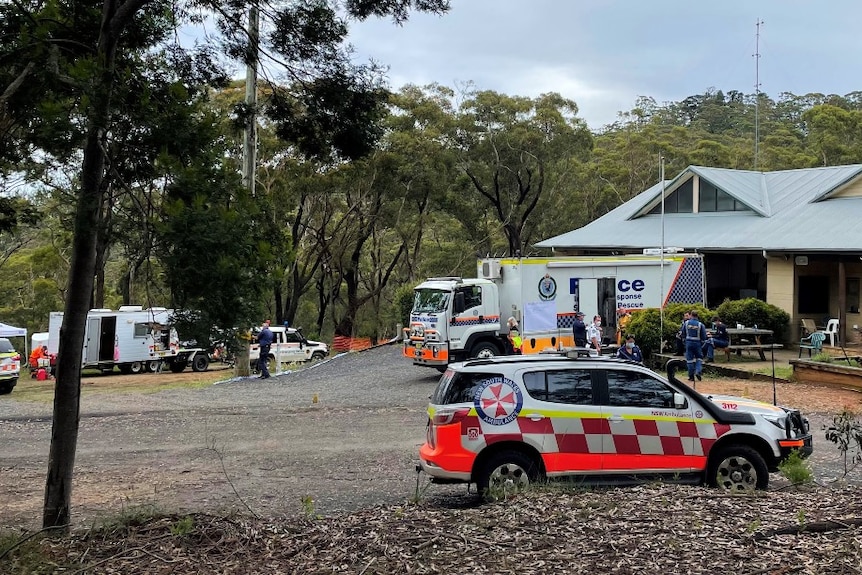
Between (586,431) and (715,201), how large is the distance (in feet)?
79.3

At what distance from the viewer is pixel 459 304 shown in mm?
21266

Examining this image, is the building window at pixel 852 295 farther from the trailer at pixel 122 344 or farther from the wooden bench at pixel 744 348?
the trailer at pixel 122 344

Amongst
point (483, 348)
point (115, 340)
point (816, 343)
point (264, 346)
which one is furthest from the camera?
point (115, 340)

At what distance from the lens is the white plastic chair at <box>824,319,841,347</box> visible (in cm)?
2406

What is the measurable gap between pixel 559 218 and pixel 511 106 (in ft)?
27.7

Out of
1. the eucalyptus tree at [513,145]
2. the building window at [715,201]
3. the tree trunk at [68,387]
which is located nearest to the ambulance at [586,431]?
the tree trunk at [68,387]

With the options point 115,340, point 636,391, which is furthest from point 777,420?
point 115,340

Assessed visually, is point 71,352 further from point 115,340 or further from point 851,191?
point 851,191

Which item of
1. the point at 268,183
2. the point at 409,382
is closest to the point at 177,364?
the point at 268,183

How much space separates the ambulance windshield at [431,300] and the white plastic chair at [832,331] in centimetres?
1129

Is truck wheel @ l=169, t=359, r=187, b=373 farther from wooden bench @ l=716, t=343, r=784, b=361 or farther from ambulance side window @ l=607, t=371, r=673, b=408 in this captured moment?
ambulance side window @ l=607, t=371, r=673, b=408

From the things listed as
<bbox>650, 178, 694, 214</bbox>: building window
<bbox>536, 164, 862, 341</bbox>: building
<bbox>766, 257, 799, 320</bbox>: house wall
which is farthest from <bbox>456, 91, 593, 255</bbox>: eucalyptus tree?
<bbox>766, 257, 799, 320</bbox>: house wall

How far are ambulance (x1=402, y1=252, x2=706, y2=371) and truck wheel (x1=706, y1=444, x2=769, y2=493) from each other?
12.2 meters

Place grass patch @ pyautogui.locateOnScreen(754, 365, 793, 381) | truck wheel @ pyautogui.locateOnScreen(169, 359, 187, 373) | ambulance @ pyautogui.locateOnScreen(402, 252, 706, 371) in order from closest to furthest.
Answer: grass patch @ pyautogui.locateOnScreen(754, 365, 793, 381)
ambulance @ pyautogui.locateOnScreen(402, 252, 706, 371)
truck wheel @ pyautogui.locateOnScreen(169, 359, 187, 373)
